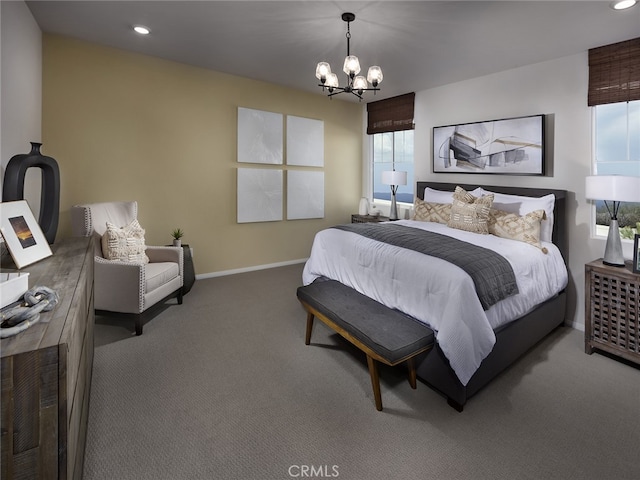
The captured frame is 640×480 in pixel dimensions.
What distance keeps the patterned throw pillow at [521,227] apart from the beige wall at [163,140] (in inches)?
117

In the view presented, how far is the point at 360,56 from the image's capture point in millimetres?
3537

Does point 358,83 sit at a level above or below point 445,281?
above

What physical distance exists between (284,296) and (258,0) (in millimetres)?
2844

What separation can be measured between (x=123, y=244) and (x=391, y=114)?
13.7 feet

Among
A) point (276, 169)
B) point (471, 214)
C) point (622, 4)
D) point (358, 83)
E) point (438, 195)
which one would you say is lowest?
point (471, 214)

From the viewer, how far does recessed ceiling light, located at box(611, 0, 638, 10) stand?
2.32m

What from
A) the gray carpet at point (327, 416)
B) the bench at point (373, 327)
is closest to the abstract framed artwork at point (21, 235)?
the gray carpet at point (327, 416)

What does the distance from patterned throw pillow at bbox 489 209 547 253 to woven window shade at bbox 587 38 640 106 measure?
1.17 meters

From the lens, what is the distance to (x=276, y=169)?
Result: 4.98m

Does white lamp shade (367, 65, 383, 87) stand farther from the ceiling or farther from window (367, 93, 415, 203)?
window (367, 93, 415, 203)

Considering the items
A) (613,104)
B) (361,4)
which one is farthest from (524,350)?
(361,4)

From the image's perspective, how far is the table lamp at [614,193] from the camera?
8.16ft

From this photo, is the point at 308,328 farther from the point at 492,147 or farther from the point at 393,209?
the point at 492,147

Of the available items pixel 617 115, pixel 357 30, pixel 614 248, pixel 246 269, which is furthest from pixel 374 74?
pixel 246 269
